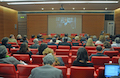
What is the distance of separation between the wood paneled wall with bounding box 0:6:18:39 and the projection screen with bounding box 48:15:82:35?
4.32 m

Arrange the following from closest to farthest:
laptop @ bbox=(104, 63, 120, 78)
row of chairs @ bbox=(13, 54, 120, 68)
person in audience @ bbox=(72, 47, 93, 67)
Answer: laptop @ bbox=(104, 63, 120, 78) < person in audience @ bbox=(72, 47, 93, 67) < row of chairs @ bbox=(13, 54, 120, 68)

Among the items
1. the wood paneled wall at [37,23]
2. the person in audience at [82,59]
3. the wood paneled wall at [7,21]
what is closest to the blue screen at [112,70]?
the person in audience at [82,59]

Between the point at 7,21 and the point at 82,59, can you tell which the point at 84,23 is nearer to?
the point at 7,21

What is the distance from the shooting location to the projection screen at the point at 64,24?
1825cm

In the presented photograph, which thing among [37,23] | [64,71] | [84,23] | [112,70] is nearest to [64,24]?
[84,23]

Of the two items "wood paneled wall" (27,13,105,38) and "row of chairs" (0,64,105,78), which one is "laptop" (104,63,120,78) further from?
"wood paneled wall" (27,13,105,38)

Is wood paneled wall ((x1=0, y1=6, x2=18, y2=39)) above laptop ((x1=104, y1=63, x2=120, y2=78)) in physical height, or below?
above

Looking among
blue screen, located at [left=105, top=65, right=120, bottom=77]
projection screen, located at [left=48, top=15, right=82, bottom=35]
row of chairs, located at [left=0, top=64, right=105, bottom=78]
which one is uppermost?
projection screen, located at [left=48, top=15, right=82, bottom=35]

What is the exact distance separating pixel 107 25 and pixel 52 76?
1731cm

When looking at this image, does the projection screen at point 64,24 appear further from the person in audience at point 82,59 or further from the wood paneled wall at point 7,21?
the person in audience at point 82,59

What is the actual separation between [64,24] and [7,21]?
6.82m

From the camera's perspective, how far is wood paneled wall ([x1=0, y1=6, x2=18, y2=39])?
1380 centimetres

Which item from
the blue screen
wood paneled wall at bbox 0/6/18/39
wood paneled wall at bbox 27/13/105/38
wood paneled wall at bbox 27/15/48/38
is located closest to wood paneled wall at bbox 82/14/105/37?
wood paneled wall at bbox 27/13/105/38

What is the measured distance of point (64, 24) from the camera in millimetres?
18438
